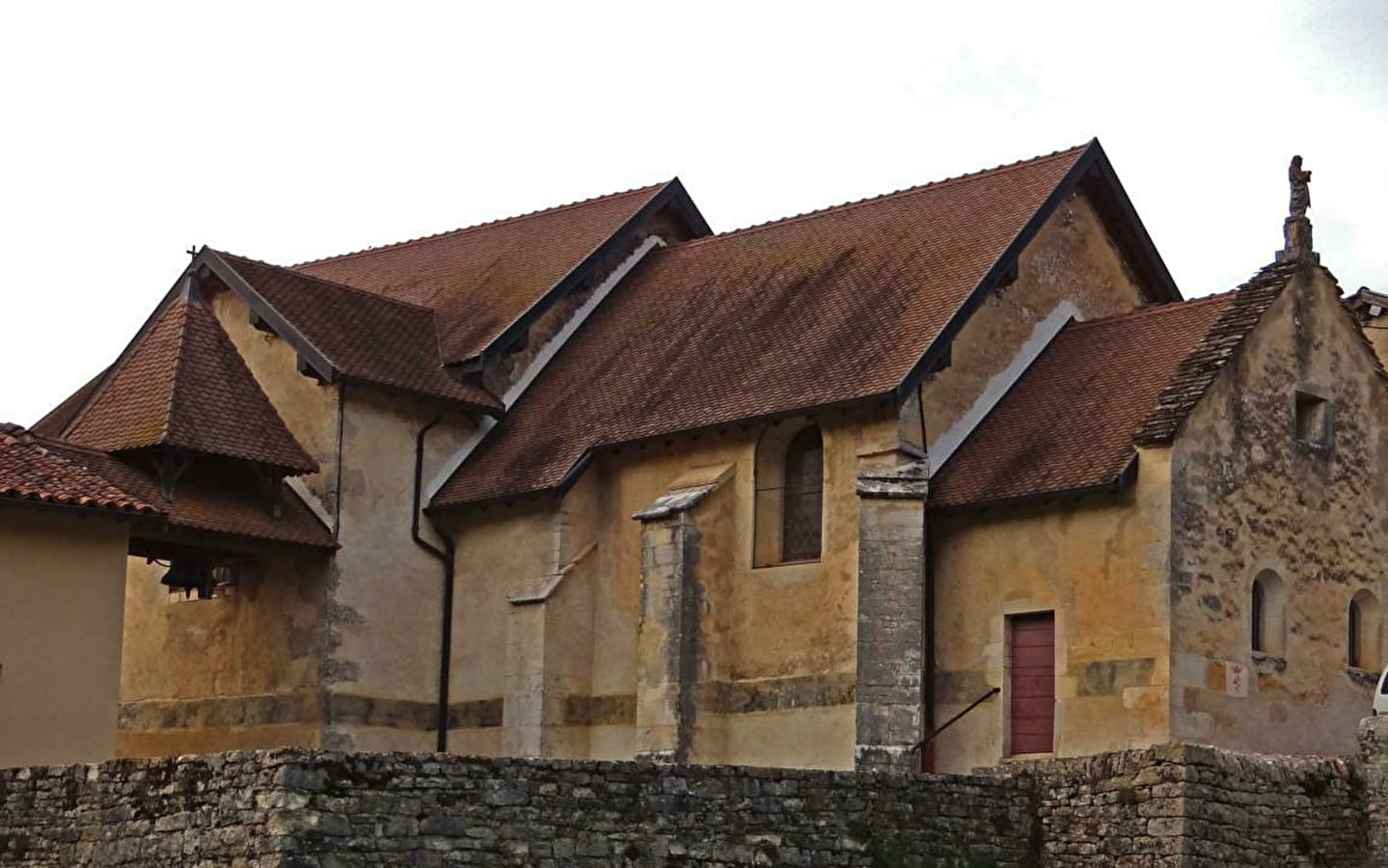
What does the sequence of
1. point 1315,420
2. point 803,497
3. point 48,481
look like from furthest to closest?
point 803,497
point 1315,420
point 48,481

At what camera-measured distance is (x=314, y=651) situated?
124 ft

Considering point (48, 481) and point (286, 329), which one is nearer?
point (48, 481)

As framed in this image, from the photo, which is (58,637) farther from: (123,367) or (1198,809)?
(1198,809)

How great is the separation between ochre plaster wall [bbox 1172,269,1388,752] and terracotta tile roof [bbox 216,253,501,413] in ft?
40.9

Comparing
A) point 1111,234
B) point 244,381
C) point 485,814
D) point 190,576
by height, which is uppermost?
point 1111,234

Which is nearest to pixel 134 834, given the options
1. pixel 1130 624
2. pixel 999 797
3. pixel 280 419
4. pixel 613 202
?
pixel 999 797

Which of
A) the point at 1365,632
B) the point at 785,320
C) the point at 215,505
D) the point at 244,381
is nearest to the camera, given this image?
the point at 1365,632

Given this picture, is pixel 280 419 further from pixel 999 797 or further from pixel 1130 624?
pixel 999 797

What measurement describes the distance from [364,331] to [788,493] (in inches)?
338

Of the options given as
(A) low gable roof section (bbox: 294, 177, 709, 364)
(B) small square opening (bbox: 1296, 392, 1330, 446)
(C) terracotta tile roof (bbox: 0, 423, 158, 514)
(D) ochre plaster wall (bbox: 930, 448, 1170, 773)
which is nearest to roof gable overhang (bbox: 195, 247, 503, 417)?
(A) low gable roof section (bbox: 294, 177, 709, 364)

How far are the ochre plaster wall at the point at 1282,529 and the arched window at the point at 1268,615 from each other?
4.6 inches

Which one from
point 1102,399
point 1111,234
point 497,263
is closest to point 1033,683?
point 1102,399

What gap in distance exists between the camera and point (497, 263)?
4444 centimetres

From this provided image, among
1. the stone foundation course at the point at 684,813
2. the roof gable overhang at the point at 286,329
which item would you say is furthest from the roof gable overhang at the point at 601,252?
the stone foundation course at the point at 684,813
